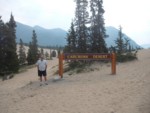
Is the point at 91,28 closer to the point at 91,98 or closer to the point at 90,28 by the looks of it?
the point at 90,28

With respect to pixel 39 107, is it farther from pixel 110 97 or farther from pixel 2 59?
pixel 2 59

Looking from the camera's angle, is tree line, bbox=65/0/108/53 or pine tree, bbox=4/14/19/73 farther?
pine tree, bbox=4/14/19/73

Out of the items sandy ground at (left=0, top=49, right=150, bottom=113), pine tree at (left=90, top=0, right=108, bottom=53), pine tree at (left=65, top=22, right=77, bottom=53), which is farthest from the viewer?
pine tree at (left=65, top=22, right=77, bottom=53)

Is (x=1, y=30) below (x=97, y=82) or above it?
above

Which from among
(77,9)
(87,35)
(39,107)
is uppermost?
(77,9)

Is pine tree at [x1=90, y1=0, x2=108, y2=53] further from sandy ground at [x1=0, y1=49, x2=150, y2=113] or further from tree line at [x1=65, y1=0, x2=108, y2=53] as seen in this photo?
sandy ground at [x1=0, y1=49, x2=150, y2=113]

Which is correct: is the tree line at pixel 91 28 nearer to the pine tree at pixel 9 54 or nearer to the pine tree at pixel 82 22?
the pine tree at pixel 82 22

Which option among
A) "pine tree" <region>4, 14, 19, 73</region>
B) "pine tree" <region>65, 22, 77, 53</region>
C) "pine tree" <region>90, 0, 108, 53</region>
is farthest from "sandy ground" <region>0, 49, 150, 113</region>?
"pine tree" <region>4, 14, 19, 73</region>

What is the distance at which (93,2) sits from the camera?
37344mm

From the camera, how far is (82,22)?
38906mm

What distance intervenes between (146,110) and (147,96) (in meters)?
2.02

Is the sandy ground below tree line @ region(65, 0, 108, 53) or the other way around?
below

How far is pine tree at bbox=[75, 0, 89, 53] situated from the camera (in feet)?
127

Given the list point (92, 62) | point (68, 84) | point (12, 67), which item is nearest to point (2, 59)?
point (12, 67)
